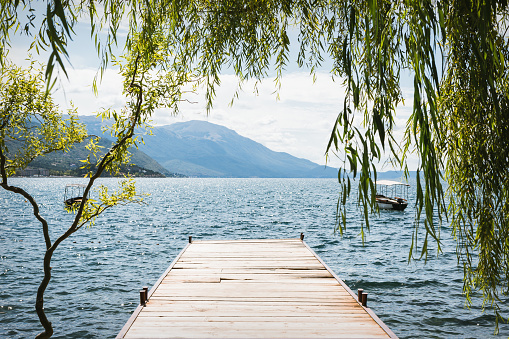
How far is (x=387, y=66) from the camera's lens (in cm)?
304

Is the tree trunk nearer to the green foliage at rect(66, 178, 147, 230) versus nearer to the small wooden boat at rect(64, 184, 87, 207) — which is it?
the green foliage at rect(66, 178, 147, 230)

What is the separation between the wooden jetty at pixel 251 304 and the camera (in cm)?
525

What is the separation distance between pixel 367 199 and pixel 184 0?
2996mm

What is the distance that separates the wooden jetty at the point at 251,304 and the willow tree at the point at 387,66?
7.09ft

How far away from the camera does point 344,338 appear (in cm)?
501

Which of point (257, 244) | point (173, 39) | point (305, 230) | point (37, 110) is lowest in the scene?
point (305, 230)

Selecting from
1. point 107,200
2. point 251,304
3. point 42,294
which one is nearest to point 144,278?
point 42,294

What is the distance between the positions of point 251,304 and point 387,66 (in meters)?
4.63

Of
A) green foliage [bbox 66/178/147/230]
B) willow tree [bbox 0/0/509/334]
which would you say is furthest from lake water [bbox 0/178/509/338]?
green foliage [bbox 66/178/147/230]

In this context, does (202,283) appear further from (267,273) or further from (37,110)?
(37,110)

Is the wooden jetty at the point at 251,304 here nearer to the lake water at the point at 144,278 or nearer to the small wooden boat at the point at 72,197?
the small wooden boat at the point at 72,197

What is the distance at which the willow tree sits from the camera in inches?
98.0

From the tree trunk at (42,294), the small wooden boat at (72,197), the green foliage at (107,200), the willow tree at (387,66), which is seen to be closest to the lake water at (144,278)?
the willow tree at (387,66)

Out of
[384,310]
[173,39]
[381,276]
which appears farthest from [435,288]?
[173,39]
